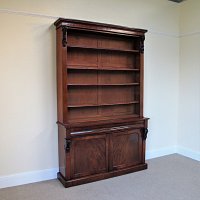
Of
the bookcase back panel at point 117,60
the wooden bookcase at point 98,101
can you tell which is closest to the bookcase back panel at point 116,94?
the wooden bookcase at point 98,101

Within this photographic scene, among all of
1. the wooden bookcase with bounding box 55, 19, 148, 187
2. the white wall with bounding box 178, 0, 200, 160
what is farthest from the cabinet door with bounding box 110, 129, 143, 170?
the white wall with bounding box 178, 0, 200, 160

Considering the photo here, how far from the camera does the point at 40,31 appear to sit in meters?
3.21

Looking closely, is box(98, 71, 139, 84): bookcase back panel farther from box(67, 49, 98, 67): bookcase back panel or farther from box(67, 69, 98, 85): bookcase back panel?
box(67, 49, 98, 67): bookcase back panel

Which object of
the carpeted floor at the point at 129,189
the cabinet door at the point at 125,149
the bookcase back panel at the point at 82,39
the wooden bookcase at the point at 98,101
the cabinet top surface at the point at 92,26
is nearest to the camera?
the carpeted floor at the point at 129,189

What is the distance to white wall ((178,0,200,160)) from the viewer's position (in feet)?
13.7

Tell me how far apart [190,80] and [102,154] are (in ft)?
7.36

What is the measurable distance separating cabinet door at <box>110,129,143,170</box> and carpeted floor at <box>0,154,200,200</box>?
0.19 metres

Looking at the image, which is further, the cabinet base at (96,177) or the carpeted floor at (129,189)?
the cabinet base at (96,177)

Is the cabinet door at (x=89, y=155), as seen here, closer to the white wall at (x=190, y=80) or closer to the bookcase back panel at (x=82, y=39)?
the bookcase back panel at (x=82, y=39)

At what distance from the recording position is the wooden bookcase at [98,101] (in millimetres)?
3156

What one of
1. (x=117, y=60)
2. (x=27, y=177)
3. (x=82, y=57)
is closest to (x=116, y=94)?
(x=117, y=60)

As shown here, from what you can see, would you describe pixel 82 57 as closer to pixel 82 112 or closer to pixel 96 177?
pixel 82 112

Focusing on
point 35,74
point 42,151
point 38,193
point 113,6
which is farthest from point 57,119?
point 113,6

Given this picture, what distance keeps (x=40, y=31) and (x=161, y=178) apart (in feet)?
8.99
